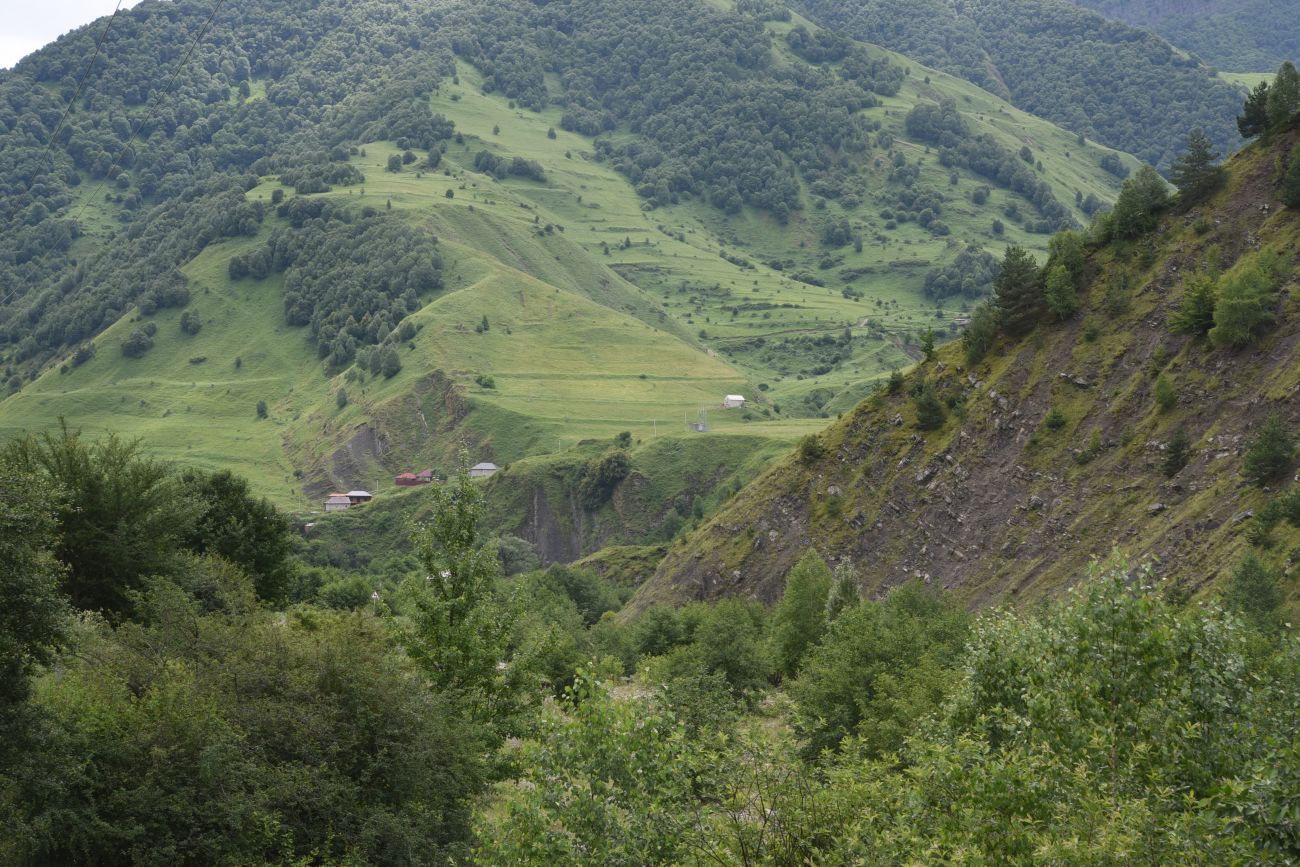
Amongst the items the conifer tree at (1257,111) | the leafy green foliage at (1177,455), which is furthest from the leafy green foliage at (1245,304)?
the conifer tree at (1257,111)

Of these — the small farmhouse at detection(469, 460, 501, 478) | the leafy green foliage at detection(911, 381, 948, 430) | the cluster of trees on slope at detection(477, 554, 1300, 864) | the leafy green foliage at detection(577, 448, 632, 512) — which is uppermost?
the cluster of trees on slope at detection(477, 554, 1300, 864)

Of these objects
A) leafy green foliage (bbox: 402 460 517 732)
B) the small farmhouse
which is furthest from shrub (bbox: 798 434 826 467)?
the small farmhouse

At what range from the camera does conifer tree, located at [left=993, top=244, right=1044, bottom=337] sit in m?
88.0

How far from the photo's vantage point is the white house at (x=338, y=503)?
19400 cm

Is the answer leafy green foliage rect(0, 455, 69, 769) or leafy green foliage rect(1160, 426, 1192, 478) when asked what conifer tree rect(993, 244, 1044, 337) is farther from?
leafy green foliage rect(0, 455, 69, 769)

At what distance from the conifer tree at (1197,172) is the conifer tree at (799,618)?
38267 mm

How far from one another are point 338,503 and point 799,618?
136 metres

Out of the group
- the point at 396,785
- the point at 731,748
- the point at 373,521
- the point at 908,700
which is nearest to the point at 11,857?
the point at 396,785

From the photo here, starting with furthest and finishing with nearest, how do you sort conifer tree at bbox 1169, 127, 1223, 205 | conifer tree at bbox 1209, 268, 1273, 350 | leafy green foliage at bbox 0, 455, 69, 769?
conifer tree at bbox 1169, 127, 1223, 205 < conifer tree at bbox 1209, 268, 1273, 350 < leafy green foliage at bbox 0, 455, 69, 769

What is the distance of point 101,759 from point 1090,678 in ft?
74.0

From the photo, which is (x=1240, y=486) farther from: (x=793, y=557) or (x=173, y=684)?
(x=173, y=684)

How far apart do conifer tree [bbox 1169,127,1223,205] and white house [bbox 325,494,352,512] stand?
144591mm

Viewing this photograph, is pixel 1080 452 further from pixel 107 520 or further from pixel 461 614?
pixel 107 520

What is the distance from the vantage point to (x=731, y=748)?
72.0ft
